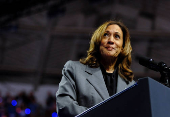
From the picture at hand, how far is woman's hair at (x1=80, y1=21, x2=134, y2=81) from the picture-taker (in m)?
1.83

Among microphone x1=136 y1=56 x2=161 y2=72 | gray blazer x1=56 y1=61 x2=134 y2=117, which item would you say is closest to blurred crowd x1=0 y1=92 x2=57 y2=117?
gray blazer x1=56 y1=61 x2=134 y2=117

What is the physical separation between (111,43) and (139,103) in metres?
0.76

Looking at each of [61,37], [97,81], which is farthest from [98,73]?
[61,37]

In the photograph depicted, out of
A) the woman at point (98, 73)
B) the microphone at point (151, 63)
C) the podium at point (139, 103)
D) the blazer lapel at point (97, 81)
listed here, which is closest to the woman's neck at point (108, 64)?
the woman at point (98, 73)

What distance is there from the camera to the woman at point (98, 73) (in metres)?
1.53

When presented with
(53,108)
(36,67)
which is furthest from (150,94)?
(36,67)

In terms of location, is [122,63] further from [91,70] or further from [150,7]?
[150,7]

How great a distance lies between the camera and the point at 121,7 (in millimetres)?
12047

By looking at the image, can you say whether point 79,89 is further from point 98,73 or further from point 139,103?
point 139,103

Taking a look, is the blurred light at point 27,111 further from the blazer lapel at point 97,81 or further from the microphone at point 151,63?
the microphone at point 151,63

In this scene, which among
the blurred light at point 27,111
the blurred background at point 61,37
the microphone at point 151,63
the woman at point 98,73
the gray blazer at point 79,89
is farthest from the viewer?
the blurred background at point 61,37

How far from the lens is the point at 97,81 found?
5.33 ft

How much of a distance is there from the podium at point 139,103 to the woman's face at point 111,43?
69 cm

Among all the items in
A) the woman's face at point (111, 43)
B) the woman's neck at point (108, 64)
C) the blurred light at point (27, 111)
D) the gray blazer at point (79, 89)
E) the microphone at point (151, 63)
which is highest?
the blurred light at point (27, 111)
